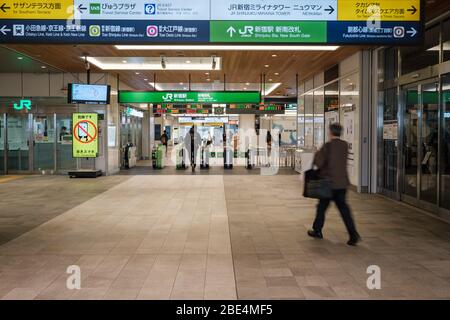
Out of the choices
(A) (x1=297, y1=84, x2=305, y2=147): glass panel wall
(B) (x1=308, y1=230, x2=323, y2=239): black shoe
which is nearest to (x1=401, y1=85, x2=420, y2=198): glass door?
(B) (x1=308, y1=230, x2=323, y2=239): black shoe

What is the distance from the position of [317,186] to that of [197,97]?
297 inches

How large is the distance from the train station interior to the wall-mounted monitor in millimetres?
28

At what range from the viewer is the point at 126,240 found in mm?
5906

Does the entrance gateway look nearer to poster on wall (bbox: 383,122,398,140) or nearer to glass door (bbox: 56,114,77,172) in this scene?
poster on wall (bbox: 383,122,398,140)

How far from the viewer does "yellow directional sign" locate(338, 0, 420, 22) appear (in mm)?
5301

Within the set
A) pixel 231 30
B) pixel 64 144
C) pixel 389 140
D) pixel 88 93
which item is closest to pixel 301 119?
pixel 389 140

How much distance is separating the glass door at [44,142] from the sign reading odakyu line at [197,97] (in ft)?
12.7

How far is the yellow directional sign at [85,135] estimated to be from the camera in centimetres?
1347

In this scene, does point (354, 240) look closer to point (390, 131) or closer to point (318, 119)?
point (390, 131)

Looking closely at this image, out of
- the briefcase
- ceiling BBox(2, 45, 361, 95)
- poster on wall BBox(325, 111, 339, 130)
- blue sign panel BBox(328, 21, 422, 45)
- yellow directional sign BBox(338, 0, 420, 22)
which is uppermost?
ceiling BBox(2, 45, 361, 95)

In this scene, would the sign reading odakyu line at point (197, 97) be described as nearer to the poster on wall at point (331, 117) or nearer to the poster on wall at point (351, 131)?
the poster on wall at point (331, 117)

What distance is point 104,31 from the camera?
527cm

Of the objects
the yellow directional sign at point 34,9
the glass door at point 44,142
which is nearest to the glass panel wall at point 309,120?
the glass door at point 44,142

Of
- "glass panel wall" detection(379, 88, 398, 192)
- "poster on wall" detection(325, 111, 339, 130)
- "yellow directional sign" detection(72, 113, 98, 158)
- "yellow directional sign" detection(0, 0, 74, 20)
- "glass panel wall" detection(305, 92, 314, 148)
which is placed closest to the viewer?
"yellow directional sign" detection(0, 0, 74, 20)
